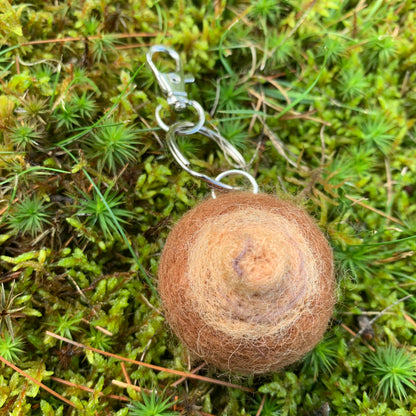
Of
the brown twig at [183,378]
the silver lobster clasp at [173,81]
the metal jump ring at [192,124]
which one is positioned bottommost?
the brown twig at [183,378]

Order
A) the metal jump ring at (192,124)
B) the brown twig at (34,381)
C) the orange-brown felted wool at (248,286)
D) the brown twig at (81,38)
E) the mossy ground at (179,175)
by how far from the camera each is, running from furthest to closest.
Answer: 1. the brown twig at (81,38)
2. the metal jump ring at (192,124)
3. the mossy ground at (179,175)
4. the brown twig at (34,381)
5. the orange-brown felted wool at (248,286)

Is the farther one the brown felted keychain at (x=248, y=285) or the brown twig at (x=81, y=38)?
the brown twig at (x=81, y=38)

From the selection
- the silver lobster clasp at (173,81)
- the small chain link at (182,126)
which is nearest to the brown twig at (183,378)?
the small chain link at (182,126)

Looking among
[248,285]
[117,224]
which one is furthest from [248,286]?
[117,224]

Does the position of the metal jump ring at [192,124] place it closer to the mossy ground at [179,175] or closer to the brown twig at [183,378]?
the mossy ground at [179,175]

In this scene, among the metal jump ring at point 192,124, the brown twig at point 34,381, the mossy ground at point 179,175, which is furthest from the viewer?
the metal jump ring at point 192,124

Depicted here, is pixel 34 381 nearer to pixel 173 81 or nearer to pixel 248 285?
pixel 248 285

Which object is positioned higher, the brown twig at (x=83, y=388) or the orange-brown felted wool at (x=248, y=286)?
the orange-brown felted wool at (x=248, y=286)

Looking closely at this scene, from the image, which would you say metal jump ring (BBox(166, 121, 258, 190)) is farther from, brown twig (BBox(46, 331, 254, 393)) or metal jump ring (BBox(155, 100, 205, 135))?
brown twig (BBox(46, 331, 254, 393))
